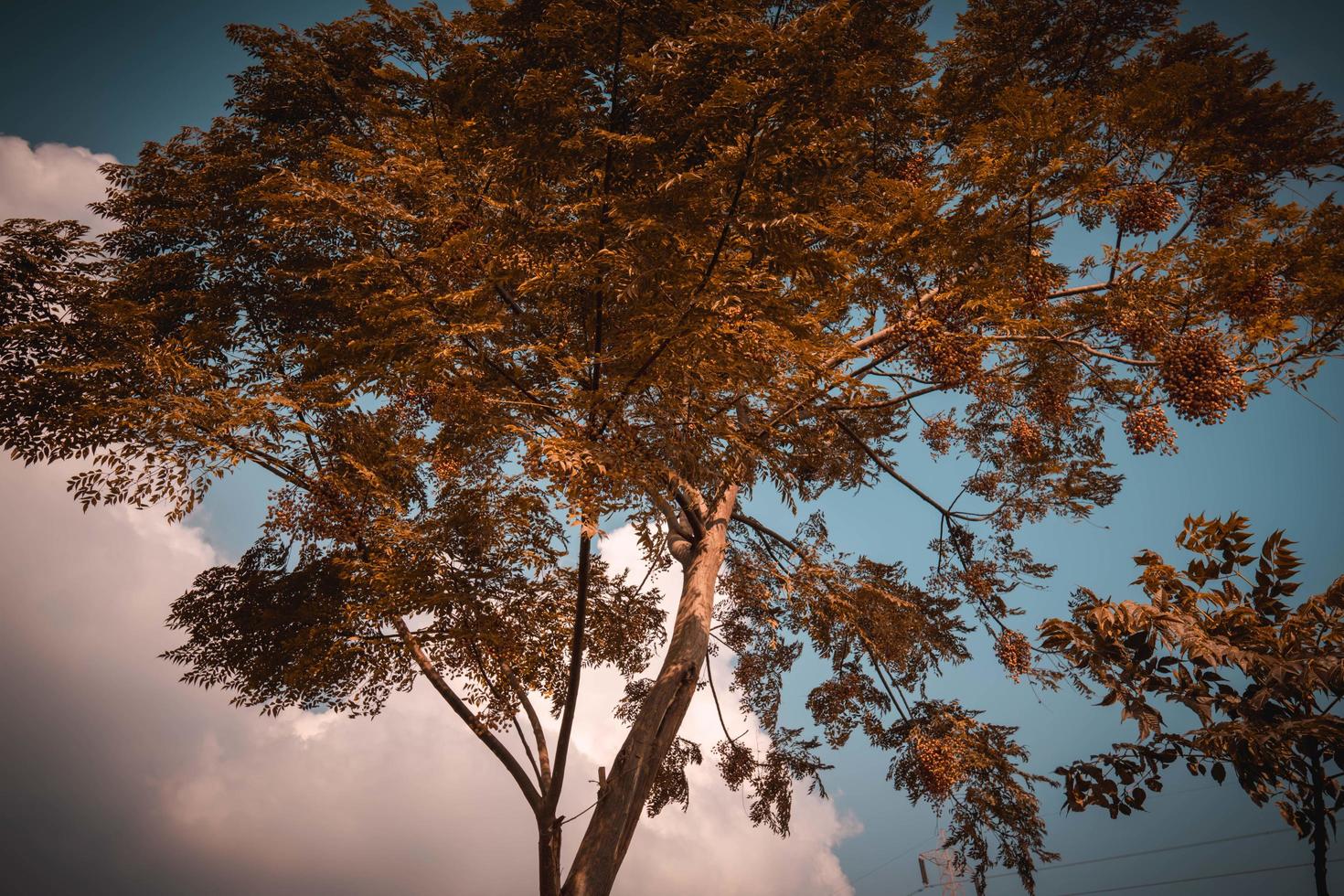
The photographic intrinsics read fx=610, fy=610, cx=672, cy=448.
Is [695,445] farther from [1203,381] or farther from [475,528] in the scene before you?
[1203,381]

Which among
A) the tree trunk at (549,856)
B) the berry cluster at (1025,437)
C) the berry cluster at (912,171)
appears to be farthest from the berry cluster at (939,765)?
the berry cluster at (912,171)

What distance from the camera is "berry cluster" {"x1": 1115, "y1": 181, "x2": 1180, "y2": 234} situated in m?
4.70

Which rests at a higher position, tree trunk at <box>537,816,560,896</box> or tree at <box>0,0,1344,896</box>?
tree at <box>0,0,1344,896</box>

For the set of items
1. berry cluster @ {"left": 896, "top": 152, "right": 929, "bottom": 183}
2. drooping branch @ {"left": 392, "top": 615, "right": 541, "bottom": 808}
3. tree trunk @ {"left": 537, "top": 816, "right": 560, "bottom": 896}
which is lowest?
tree trunk @ {"left": 537, "top": 816, "right": 560, "bottom": 896}

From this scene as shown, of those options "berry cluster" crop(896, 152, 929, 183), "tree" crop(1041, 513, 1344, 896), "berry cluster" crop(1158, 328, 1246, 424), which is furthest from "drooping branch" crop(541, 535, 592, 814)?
→ "berry cluster" crop(896, 152, 929, 183)

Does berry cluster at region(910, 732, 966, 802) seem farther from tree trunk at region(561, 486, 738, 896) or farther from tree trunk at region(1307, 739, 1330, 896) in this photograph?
tree trunk at region(1307, 739, 1330, 896)

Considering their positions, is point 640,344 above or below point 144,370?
below

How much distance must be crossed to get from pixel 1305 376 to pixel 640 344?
4.47 m

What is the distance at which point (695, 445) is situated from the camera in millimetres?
3908

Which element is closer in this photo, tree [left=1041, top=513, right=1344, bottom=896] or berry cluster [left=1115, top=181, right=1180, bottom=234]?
tree [left=1041, top=513, right=1344, bottom=896]

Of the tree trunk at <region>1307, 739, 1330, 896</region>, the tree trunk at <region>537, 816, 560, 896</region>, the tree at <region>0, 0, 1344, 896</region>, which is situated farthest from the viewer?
the tree trunk at <region>537, 816, 560, 896</region>

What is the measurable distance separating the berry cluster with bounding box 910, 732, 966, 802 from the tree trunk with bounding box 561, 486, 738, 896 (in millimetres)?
2118

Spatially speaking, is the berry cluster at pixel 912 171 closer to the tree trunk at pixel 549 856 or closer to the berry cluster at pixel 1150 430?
the berry cluster at pixel 1150 430

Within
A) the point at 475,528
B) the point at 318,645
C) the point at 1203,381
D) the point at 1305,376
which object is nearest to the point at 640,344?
the point at 475,528
